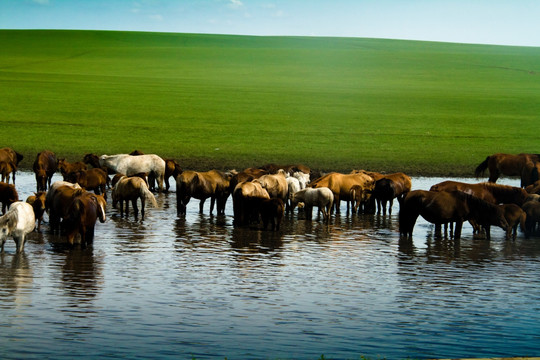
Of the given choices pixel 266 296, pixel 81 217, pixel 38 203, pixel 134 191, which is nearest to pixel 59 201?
pixel 38 203

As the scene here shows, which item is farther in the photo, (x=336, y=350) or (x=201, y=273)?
(x=201, y=273)

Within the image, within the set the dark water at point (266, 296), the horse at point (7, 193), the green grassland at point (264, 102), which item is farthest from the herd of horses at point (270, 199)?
the green grassland at point (264, 102)

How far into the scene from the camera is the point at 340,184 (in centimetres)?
2478

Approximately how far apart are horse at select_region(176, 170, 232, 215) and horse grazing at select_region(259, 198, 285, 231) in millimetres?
3239

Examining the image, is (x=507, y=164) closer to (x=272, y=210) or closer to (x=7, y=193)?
(x=272, y=210)

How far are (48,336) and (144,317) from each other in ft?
5.00

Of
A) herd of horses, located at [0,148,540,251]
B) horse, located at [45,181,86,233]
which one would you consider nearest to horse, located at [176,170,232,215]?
herd of horses, located at [0,148,540,251]

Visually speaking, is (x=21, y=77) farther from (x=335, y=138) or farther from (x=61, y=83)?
(x=335, y=138)

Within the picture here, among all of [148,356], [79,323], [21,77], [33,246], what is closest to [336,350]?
[148,356]

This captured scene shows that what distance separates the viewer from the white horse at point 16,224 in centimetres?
1564

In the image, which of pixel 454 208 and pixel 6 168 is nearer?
pixel 454 208

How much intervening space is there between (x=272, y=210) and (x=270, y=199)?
0.29 meters

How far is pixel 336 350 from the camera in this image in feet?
34.2

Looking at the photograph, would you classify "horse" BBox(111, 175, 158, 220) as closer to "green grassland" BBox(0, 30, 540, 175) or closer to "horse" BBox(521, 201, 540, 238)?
"horse" BBox(521, 201, 540, 238)
